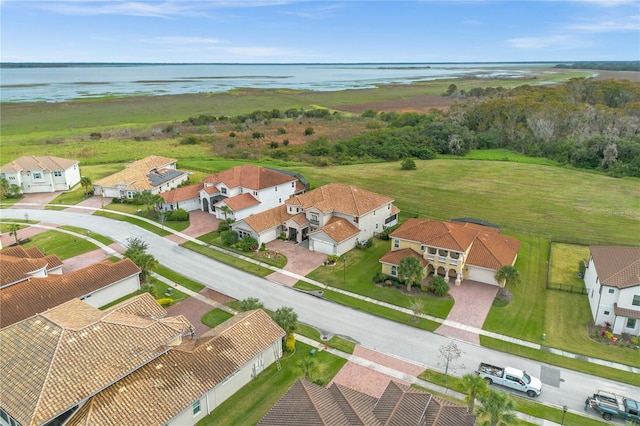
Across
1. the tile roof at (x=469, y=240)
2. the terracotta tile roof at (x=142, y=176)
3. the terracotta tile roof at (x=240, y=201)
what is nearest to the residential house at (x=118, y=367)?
the tile roof at (x=469, y=240)

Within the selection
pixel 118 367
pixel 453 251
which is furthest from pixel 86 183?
pixel 453 251

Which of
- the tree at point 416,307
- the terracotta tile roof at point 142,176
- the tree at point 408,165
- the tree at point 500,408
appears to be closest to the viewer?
the tree at point 500,408

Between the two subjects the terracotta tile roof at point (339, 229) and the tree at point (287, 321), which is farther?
the terracotta tile roof at point (339, 229)

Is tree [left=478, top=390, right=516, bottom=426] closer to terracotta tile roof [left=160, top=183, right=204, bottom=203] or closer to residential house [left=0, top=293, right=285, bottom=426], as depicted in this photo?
residential house [left=0, top=293, right=285, bottom=426]

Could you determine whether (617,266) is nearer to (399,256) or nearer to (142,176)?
(399,256)

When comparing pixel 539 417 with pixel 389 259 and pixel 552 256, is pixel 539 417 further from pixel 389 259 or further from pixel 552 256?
pixel 552 256

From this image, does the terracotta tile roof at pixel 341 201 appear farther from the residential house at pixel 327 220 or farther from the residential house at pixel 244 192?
the residential house at pixel 244 192
